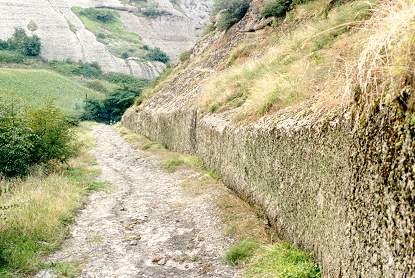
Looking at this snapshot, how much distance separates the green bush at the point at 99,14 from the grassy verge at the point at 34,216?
13002 cm

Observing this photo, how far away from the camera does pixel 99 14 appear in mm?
136500

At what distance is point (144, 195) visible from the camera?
12.5 m

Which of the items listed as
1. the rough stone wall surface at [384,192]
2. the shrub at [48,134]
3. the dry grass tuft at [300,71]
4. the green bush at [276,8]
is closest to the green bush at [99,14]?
the green bush at [276,8]

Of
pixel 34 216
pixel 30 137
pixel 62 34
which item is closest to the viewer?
pixel 34 216

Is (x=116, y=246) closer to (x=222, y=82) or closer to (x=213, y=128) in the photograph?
(x=213, y=128)

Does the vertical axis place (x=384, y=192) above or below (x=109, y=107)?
above

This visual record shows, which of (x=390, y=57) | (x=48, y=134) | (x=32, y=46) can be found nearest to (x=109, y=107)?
(x=32, y=46)

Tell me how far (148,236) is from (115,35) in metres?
127

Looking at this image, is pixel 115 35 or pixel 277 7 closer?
pixel 277 7

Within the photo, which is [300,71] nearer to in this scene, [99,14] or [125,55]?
[125,55]

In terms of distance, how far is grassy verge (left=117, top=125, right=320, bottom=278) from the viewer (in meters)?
6.01

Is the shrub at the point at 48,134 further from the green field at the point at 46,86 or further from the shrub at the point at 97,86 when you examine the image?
the shrub at the point at 97,86

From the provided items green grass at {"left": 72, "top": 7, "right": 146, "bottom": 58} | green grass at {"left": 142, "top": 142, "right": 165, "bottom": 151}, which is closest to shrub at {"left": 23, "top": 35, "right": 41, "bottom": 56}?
green grass at {"left": 72, "top": 7, "right": 146, "bottom": 58}

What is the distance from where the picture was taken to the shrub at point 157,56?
119562 mm
